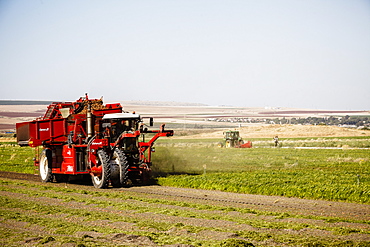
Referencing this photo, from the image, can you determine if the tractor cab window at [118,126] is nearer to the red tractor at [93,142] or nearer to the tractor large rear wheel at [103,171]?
the red tractor at [93,142]

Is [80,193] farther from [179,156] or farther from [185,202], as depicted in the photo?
[179,156]

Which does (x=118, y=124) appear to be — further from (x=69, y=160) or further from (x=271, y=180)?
(x=271, y=180)

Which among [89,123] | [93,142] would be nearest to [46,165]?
[89,123]

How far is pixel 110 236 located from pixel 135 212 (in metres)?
3.63

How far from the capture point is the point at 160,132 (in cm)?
2512

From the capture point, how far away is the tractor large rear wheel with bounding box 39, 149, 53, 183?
2750 cm

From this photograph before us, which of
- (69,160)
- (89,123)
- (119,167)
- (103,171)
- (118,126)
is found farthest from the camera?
(69,160)

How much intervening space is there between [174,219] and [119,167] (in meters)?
8.12

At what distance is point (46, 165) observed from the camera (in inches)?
1100

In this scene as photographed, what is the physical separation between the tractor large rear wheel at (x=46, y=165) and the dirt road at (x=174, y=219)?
439cm

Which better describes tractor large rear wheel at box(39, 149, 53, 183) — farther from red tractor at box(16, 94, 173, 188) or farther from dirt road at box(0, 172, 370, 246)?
dirt road at box(0, 172, 370, 246)

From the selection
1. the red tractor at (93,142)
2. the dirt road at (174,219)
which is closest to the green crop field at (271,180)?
the dirt road at (174,219)

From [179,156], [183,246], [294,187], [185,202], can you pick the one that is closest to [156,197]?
[185,202]

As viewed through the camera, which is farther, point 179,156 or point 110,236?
point 179,156
